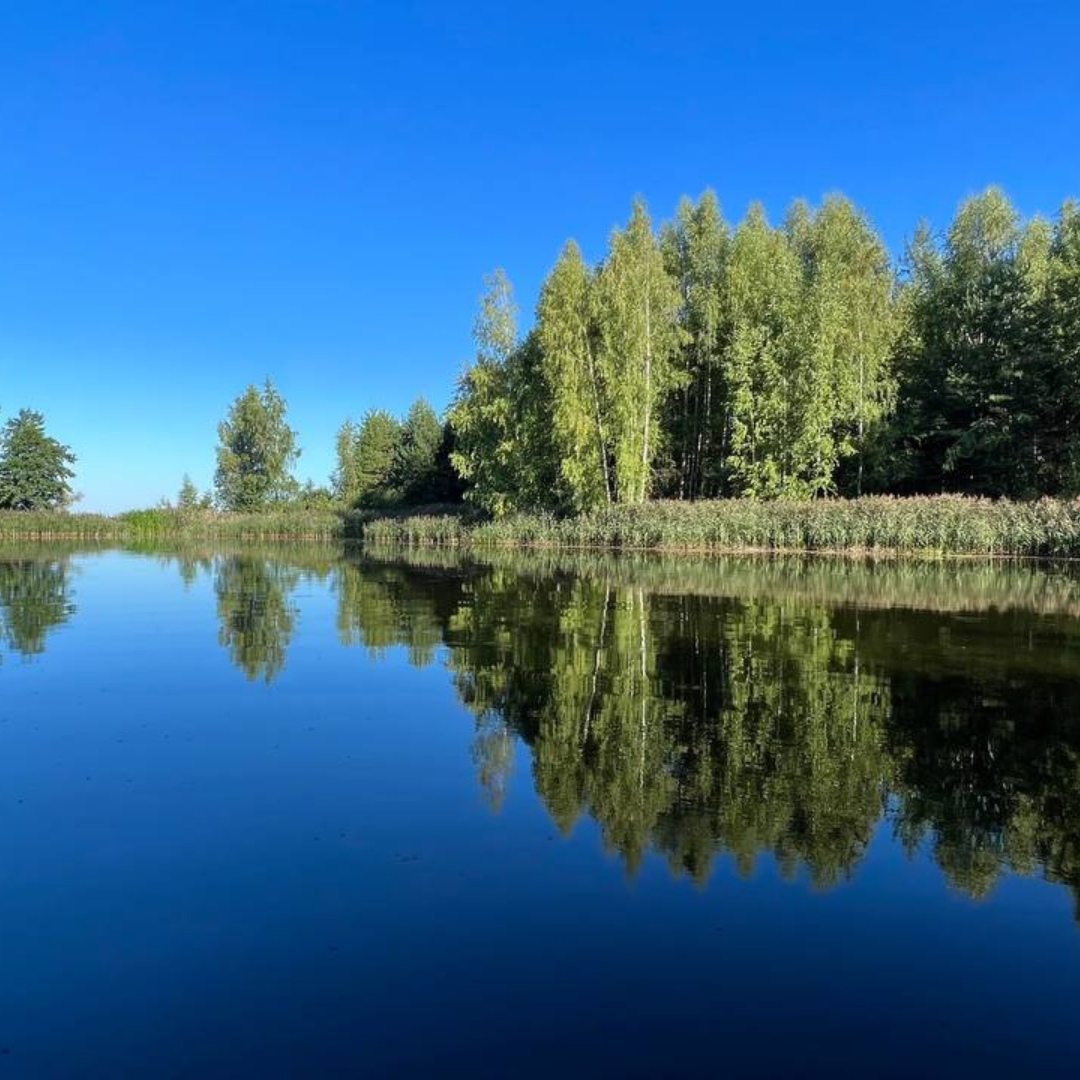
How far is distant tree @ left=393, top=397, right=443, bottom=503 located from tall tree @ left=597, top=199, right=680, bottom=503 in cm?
2248

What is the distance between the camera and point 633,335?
43.7 metres

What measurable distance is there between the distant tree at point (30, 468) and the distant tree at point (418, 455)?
2883 cm

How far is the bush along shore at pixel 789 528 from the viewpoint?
32969 millimetres

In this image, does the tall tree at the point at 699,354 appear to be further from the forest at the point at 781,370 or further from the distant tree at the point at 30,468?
the distant tree at the point at 30,468

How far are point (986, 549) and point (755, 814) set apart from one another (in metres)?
31.6

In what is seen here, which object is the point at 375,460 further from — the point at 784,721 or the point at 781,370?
the point at 784,721

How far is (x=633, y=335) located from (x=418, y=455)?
25.4 m

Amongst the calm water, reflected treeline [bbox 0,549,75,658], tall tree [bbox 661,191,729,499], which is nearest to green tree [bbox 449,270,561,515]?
tall tree [bbox 661,191,729,499]

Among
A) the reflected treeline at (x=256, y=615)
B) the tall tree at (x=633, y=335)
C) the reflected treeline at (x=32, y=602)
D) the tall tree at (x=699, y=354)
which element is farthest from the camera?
the tall tree at (x=699, y=354)

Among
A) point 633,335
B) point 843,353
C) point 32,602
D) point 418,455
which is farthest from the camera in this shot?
point 418,455

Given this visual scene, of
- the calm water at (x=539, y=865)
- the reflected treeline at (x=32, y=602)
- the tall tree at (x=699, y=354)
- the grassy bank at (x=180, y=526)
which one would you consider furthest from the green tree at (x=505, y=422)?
the calm water at (x=539, y=865)

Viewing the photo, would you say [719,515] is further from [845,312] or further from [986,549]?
[845,312]

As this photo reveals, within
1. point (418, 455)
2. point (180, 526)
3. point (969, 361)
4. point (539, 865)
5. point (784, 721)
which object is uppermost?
point (969, 361)

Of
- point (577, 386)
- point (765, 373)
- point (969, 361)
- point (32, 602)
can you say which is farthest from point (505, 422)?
point (32, 602)
